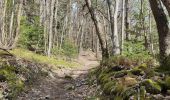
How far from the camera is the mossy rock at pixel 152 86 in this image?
7.00 metres

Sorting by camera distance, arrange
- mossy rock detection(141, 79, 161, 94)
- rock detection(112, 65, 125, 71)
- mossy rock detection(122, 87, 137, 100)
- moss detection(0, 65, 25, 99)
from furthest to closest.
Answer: rock detection(112, 65, 125, 71) < moss detection(0, 65, 25, 99) < mossy rock detection(122, 87, 137, 100) < mossy rock detection(141, 79, 161, 94)

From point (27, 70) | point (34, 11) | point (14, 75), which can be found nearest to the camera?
point (14, 75)

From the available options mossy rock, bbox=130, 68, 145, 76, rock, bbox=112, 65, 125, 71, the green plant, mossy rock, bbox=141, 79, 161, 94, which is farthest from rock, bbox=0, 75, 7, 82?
the green plant

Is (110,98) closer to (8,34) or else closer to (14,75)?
(14,75)

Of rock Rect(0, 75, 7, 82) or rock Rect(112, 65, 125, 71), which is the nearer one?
rock Rect(112, 65, 125, 71)

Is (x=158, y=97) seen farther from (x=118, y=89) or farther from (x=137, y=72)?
(x=137, y=72)

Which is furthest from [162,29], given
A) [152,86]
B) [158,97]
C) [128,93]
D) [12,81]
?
[12,81]

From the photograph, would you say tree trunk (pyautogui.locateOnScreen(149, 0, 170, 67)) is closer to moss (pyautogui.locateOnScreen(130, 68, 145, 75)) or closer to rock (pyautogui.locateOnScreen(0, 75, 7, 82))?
moss (pyautogui.locateOnScreen(130, 68, 145, 75))

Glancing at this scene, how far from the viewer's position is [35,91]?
1269cm

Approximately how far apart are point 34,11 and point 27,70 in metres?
26.7

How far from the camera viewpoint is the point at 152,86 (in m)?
7.07

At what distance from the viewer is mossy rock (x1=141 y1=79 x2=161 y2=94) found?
23.0 feet

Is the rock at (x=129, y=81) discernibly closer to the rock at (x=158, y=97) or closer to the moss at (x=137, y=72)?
the moss at (x=137, y=72)

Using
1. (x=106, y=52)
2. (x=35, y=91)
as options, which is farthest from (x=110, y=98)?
(x=106, y=52)
